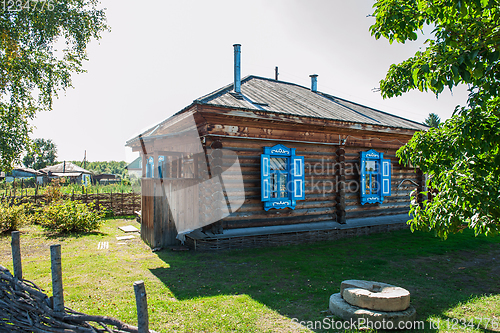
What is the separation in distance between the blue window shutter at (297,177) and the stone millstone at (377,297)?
191 inches

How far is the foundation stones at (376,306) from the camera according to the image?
387cm

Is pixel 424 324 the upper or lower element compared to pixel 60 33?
lower

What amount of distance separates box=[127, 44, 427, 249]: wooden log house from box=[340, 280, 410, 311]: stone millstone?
14.2ft

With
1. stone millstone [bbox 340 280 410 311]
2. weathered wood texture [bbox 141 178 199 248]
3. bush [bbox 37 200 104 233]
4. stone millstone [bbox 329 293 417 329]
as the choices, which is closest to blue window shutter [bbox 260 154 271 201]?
weathered wood texture [bbox 141 178 199 248]

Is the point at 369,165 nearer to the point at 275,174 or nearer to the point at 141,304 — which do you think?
the point at 275,174

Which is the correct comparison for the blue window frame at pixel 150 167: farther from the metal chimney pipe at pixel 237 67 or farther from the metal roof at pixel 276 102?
the metal chimney pipe at pixel 237 67

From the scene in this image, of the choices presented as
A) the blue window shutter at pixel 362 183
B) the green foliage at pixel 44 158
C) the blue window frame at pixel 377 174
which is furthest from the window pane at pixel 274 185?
the green foliage at pixel 44 158

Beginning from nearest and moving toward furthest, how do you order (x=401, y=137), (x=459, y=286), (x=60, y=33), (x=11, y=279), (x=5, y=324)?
(x=5, y=324), (x=11, y=279), (x=459, y=286), (x=401, y=137), (x=60, y=33)

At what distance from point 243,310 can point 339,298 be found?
1423 mm

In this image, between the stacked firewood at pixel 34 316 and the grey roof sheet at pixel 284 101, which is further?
the grey roof sheet at pixel 284 101

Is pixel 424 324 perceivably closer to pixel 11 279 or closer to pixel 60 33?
pixel 11 279

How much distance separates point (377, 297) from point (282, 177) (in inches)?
228

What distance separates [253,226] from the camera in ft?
28.7

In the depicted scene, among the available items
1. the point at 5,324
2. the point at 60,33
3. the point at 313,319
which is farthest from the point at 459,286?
the point at 60,33
